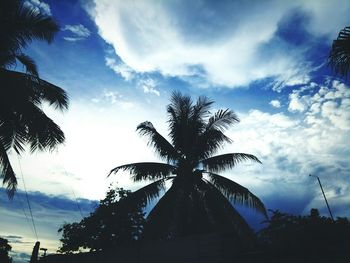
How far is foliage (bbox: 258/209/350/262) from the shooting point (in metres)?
6.18

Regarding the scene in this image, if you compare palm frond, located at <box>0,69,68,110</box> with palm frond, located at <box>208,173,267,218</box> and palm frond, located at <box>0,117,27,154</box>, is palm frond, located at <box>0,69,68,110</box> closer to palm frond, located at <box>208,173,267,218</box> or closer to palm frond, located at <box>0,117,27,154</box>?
palm frond, located at <box>0,117,27,154</box>

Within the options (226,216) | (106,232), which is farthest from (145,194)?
(106,232)

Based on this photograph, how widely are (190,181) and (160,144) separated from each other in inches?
92.5

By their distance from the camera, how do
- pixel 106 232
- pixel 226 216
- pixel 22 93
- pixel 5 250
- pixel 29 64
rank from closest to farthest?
1. pixel 22 93
2. pixel 29 64
3. pixel 226 216
4. pixel 106 232
5. pixel 5 250

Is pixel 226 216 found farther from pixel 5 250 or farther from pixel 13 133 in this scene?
pixel 5 250

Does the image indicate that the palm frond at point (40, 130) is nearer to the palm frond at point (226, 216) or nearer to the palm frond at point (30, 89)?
the palm frond at point (30, 89)

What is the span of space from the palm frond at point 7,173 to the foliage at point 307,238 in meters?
8.72

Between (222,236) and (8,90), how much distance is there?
24.3 ft

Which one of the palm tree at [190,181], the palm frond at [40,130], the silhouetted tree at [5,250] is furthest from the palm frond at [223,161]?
the silhouetted tree at [5,250]

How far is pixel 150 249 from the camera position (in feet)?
30.5

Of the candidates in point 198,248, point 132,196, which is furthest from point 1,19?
point 198,248

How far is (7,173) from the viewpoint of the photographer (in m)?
10.3

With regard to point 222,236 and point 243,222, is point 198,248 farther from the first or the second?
point 243,222

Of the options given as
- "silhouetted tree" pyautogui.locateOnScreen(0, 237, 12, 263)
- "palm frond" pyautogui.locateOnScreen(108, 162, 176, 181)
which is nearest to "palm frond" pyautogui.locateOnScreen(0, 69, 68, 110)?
"palm frond" pyautogui.locateOnScreen(108, 162, 176, 181)
